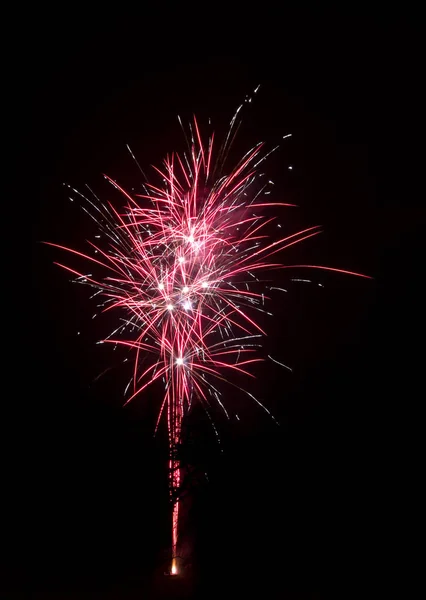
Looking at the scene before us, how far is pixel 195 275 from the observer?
561cm

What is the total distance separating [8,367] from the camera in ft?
20.0

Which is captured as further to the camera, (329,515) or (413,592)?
(329,515)

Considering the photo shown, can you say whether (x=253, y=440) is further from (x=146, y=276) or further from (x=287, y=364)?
(x=146, y=276)

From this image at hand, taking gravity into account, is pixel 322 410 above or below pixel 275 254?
below

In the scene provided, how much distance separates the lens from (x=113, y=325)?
21.1ft

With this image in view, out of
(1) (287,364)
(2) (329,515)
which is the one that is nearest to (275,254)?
(1) (287,364)

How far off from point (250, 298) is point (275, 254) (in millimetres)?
539

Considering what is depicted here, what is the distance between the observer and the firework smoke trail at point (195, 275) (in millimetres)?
5539

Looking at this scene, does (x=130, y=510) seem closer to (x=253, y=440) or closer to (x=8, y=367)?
(x=253, y=440)

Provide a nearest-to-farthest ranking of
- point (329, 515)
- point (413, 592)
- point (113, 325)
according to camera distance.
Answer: point (413, 592) < point (329, 515) < point (113, 325)

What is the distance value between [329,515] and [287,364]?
4.64 ft

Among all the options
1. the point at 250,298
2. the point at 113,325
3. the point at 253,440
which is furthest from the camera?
the point at 113,325

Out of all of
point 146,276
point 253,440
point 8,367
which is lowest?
point 253,440

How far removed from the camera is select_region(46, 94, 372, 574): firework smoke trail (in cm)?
554
